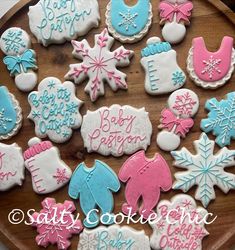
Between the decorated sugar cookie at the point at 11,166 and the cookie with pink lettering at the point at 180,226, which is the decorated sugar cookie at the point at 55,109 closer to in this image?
the decorated sugar cookie at the point at 11,166

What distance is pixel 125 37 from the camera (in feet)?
2.91

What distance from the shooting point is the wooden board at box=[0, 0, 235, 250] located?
0.84 meters

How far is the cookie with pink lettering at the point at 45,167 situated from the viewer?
0.88 metres

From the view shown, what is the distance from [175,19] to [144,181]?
1.08 feet

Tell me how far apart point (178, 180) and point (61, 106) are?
0.92 ft

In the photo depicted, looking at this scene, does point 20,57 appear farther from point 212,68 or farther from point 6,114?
point 212,68

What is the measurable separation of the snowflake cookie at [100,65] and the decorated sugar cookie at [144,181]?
0.51ft

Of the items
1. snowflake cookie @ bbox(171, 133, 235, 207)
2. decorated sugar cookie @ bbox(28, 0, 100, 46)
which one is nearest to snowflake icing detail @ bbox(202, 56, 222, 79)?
snowflake cookie @ bbox(171, 133, 235, 207)

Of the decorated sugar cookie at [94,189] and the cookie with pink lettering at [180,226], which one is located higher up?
the decorated sugar cookie at [94,189]

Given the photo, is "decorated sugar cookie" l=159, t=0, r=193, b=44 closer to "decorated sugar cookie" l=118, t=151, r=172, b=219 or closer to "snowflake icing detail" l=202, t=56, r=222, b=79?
"snowflake icing detail" l=202, t=56, r=222, b=79

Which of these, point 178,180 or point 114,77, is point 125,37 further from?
point 178,180

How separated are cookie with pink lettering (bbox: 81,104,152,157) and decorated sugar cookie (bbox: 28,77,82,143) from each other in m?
0.03

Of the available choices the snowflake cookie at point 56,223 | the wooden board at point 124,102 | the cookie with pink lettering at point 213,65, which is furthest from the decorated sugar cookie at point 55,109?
the cookie with pink lettering at point 213,65

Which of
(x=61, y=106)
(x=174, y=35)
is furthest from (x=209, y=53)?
(x=61, y=106)
